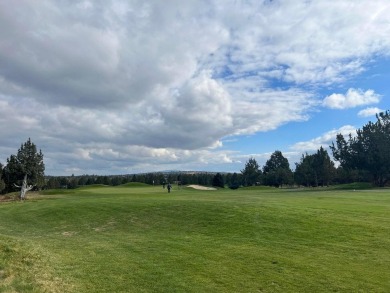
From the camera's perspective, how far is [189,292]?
988 cm

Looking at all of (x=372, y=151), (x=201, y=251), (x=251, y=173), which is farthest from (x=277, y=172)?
(x=201, y=251)

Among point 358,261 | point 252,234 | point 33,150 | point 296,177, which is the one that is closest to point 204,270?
point 358,261

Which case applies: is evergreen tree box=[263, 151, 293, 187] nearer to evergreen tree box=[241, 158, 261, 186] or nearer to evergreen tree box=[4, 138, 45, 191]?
evergreen tree box=[241, 158, 261, 186]

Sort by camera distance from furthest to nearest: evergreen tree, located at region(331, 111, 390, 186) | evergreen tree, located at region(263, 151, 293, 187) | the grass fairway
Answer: evergreen tree, located at region(263, 151, 293, 187), evergreen tree, located at region(331, 111, 390, 186), the grass fairway

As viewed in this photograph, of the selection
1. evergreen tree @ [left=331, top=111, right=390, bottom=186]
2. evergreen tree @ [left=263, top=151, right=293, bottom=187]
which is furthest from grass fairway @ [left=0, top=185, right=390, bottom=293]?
evergreen tree @ [left=263, top=151, right=293, bottom=187]

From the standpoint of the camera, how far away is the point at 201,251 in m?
14.5

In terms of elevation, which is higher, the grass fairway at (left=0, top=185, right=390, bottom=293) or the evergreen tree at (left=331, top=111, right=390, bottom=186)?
the evergreen tree at (left=331, top=111, right=390, bottom=186)

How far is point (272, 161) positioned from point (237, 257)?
129763mm

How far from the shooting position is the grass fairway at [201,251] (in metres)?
10.5

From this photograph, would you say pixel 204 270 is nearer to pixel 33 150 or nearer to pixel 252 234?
pixel 252 234

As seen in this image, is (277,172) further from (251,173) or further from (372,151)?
(372,151)

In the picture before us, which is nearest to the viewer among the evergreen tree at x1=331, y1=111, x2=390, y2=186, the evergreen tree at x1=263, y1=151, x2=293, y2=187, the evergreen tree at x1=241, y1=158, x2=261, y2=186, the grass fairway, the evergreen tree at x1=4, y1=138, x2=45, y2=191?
the grass fairway

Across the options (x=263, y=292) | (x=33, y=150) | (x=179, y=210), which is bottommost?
(x=263, y=292)

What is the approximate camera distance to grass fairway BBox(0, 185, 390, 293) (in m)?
10.5
